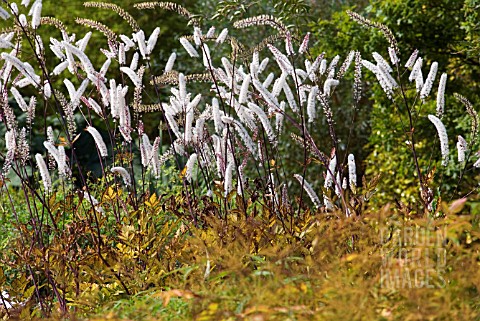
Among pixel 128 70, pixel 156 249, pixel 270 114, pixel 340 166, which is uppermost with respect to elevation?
pixel 128 70

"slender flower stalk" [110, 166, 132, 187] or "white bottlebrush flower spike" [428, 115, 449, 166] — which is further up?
"white bottlebrush flower spike" [428, 115, 449, 166]

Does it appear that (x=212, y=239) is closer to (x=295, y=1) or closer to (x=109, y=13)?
(x=295, y=1)

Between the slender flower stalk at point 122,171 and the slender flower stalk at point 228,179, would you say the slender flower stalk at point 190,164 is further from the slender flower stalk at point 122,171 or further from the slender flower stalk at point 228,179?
the slender flower stalk at point 122,171

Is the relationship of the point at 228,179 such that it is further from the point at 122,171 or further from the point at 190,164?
the point at 122,171

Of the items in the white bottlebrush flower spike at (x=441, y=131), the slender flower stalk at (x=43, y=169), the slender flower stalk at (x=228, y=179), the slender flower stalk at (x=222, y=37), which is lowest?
the slender flower stalk at (x=228, y=179)

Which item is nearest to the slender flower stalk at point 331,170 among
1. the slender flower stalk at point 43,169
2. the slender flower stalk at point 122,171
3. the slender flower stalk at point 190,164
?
the slender flower stalk at point 190,164

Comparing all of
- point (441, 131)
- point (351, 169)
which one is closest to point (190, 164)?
point (351, 169)

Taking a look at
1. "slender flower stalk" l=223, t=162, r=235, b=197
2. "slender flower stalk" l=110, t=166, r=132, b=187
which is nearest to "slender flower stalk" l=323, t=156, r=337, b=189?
"slender flower stalk" l=223, t=162, r=235, b=197

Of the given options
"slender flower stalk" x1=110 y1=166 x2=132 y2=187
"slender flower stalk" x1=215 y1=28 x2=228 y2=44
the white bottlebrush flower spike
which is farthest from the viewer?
"slender flower stalk" x1=215 y1=28 x2=228 y2=44

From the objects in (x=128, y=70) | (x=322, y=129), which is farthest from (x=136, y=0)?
(x=128, y=70)

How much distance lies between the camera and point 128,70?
11.2 feet

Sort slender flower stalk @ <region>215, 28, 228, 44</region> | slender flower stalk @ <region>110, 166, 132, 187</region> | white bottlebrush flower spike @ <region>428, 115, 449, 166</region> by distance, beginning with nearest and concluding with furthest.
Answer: white bottlebrush flower spike @ <region>428, 115, 449, 166</region> < slender flower stalk @ <region>110, 166, 132, 187</region> < slender flower stalk @ <region>215, 28, 228, 44</region>

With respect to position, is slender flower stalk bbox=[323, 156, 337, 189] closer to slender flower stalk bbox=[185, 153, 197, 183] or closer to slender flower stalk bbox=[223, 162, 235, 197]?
slender flower stalk bbox=[223, 162, 235, 197]

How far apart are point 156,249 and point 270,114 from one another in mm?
758
